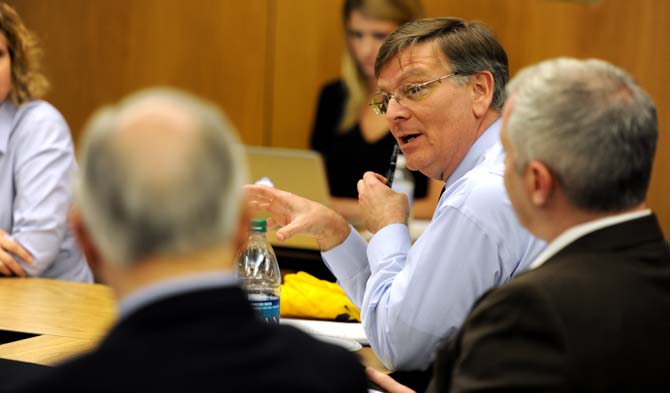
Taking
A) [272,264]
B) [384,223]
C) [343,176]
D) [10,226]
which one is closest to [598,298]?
[384,223]

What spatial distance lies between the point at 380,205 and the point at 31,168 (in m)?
1.33

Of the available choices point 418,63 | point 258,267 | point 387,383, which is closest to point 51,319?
point 258,267

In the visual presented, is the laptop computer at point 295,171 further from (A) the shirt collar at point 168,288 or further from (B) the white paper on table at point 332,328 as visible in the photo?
(A) the shirt collar at point 168,288

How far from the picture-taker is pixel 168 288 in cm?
100

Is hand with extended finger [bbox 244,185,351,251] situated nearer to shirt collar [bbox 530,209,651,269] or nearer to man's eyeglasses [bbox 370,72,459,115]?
man's eyeglasses [bbox 370,72,459,115]

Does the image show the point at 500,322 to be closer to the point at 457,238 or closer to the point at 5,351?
the point at 457,238

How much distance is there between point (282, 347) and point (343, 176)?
354 centimetres

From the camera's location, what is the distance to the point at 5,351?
6.57 ft

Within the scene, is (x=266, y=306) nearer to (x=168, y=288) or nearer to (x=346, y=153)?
(x=168, y=288)

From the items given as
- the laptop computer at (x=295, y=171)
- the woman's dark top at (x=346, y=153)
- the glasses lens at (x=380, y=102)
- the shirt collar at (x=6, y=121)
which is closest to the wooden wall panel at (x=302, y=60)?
the woman's dark top at (x=346, y=153)

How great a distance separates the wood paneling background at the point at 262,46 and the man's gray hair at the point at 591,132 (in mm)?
3828

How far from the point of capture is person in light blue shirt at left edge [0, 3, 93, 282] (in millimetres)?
2961

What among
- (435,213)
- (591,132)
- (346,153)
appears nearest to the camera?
(591,132)

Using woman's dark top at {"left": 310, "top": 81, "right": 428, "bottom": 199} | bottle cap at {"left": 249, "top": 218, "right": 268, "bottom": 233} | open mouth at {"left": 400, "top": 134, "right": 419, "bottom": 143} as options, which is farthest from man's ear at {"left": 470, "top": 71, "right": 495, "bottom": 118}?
woman's dark top at {"left": 310, "top": 81, "right": 428, "bottom": 199}
